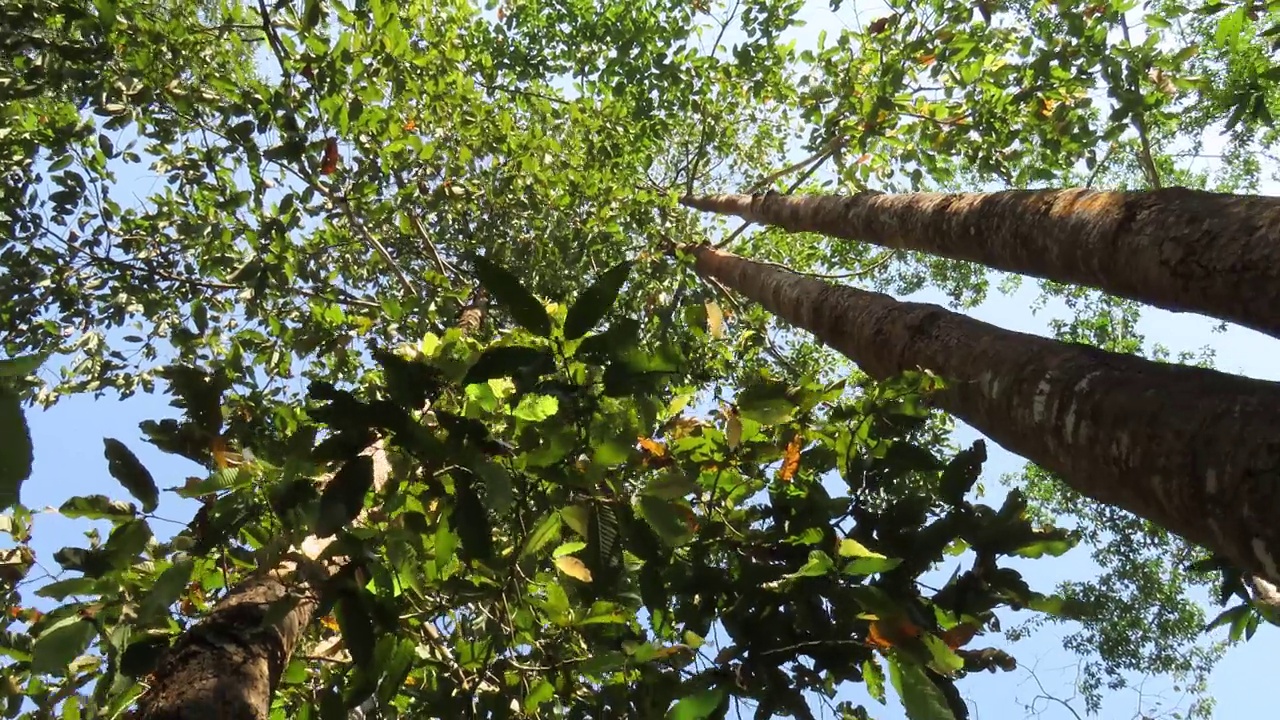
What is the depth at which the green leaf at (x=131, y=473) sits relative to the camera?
5.10 ft

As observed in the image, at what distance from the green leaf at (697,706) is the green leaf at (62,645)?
1226mm

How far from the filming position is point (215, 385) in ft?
5.58

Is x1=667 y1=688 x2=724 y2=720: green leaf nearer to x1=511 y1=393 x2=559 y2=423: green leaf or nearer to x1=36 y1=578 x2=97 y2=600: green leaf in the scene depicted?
x1=511 y1=393 x2=559 y2=423: green leaf

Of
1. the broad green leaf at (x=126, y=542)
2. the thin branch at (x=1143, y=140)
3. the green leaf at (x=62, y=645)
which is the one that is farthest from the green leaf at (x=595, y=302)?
the thin branch at (x=1143, y=140)

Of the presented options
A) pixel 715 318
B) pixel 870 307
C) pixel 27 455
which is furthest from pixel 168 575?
pixel 870 307

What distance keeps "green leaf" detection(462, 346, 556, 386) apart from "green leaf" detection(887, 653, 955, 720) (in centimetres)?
99

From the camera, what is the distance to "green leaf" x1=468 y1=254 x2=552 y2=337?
143 centimetres

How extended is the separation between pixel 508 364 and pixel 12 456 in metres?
0.97

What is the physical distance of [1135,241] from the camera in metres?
1.96

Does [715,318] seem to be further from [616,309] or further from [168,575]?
[616,309]

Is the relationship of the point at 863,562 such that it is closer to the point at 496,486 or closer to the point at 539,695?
the point at 496,486

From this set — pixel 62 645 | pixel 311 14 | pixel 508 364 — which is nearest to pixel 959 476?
pixel 508 364

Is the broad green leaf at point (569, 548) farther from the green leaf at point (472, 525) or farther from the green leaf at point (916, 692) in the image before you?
the green leaf at point (916, 692)

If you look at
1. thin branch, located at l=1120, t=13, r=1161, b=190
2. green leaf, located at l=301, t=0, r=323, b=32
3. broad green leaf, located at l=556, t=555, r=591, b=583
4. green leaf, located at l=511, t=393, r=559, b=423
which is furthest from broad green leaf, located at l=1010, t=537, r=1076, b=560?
green leaf, located at l=301, t=0, r=323, b=32
